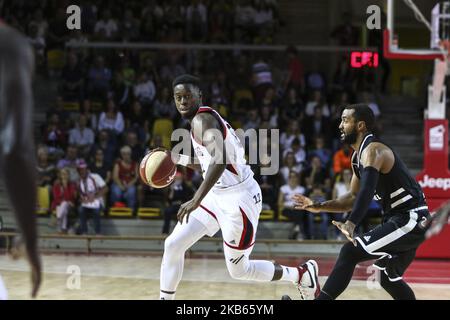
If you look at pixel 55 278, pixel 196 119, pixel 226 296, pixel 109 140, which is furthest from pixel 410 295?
pixel 109 140

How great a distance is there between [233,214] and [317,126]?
7.06 m

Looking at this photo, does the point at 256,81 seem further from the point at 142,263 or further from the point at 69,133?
the point at 142,263

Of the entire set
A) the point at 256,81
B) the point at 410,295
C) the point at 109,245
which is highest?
the point at 256,81

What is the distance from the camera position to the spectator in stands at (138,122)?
11.5 metres

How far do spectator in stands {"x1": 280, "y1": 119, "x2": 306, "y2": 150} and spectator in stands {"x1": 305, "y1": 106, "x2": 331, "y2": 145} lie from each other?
0.31m

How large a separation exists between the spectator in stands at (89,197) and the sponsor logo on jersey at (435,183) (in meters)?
4.54

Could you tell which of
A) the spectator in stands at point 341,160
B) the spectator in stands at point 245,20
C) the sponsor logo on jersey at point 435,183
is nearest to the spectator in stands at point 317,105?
the spectator in stands at point 341,160

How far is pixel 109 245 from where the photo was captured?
1048cm

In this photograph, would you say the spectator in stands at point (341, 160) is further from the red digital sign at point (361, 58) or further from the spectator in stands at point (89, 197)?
the spectator in stands at point (89, 197)

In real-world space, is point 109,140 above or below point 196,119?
below

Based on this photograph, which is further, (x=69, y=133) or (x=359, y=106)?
(x=69, y=133)

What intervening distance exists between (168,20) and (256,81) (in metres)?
2.35

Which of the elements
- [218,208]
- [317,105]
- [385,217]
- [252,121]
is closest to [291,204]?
[252,121]

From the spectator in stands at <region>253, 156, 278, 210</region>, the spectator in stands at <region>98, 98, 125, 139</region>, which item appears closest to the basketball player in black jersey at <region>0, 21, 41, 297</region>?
the spectator in stands at <region>253, 156, 278, 210</region>
